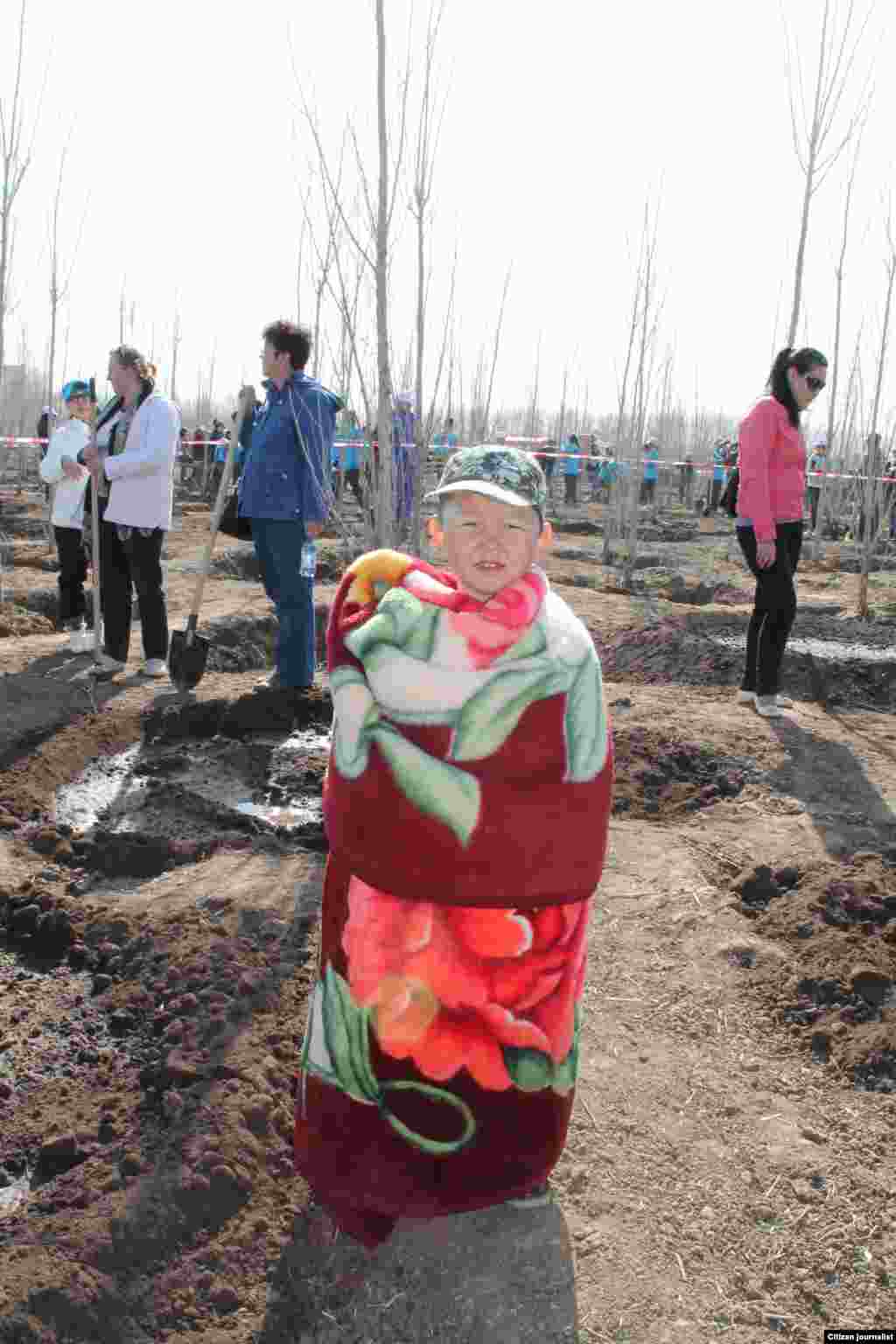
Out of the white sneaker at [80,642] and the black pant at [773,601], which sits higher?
the black pant at [773,601]

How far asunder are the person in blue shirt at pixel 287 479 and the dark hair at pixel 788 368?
6.09 feet

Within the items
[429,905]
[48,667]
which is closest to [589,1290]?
[429,905]

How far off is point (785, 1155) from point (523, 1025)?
879 mm

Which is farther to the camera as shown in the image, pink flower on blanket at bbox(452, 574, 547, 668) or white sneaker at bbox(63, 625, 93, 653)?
white sneaker at bbox(63, 625, 93, 653)

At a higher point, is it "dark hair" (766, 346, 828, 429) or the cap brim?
"dark hair" (766, 346, 828, 429)

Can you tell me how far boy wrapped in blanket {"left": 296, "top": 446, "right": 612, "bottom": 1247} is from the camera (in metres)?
1.76

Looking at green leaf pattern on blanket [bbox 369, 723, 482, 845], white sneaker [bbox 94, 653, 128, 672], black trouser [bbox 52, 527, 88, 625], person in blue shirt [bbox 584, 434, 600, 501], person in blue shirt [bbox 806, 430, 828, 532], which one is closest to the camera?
green leaf pattern on blanket [bbox 369, 723, 482, 845]

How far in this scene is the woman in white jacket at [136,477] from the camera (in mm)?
5121

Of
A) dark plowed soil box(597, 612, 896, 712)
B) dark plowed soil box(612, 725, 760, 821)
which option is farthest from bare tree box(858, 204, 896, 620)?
dark plowed soil box(612, 725, 760, 821)

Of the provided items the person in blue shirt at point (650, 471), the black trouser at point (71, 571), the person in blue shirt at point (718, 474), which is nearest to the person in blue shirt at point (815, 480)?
the person in blue shirt at point (718, 474)

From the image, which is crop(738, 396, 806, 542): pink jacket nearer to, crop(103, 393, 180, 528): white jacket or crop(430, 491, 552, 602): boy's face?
crop(103, 393, 180, 528): white jacket

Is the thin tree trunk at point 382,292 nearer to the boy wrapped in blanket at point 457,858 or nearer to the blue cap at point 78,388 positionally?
the boy wrapped in blanket at point 457,858

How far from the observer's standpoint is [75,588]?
20.8ft

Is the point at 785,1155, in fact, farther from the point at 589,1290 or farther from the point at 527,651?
the point at 527,651
